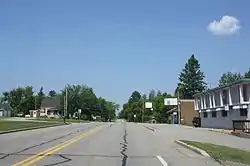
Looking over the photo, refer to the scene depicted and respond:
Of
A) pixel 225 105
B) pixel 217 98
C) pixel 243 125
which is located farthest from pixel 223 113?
pixel 243 125

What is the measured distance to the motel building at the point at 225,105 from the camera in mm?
48750

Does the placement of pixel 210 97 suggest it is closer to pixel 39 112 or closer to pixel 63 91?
pixel 63 91

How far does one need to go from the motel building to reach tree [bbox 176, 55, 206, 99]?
182 ft

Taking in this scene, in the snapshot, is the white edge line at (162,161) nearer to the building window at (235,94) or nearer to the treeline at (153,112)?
the building window at (235,94)

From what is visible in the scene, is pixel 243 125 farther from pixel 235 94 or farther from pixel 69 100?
pixel 69 100

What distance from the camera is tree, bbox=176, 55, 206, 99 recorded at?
125 m

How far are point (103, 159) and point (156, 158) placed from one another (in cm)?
204

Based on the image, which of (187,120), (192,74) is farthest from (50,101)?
(187,120)

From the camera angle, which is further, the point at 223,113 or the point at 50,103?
the point at 50,103

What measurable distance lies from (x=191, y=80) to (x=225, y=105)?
2800 inches

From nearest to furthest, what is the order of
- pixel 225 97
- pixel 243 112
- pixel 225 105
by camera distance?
pixel 243 112 < pixel 225 105 < pixel 225 97

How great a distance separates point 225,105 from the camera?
5466 cm

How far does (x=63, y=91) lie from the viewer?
133250mm

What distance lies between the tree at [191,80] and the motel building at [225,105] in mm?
55562
